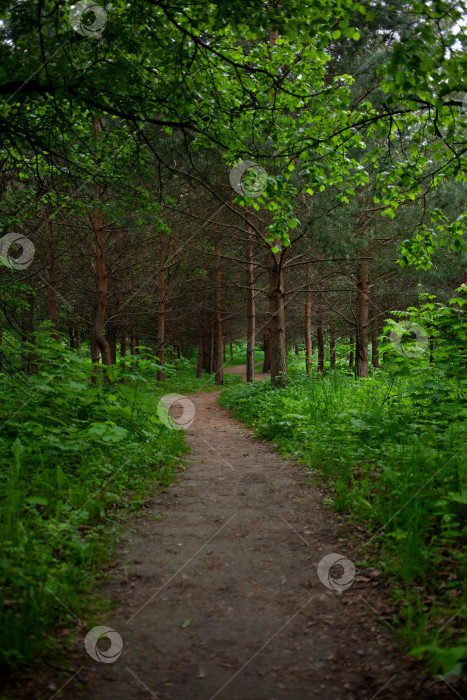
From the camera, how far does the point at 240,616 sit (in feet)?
9.87

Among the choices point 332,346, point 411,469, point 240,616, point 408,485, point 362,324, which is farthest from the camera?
point 332,346

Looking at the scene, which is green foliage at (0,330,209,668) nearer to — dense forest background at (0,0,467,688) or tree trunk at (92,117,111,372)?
dense forest background at (0,0,467,688)

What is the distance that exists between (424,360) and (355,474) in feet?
10.2

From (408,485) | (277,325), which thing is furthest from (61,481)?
(277,325)

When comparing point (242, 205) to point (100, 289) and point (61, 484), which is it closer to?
point (61, 484)

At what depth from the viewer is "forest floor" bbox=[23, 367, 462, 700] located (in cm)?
236

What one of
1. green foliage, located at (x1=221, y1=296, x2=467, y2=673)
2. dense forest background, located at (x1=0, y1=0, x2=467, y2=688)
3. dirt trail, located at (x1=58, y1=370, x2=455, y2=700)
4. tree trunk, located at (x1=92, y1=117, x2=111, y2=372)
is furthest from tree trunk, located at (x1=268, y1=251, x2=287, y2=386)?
dirt trail, located at (x1=58, y1=370, x2=455, y2=700)

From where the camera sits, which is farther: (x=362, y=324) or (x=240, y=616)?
(x=362, y=324)

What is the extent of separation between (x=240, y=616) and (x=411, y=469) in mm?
2200

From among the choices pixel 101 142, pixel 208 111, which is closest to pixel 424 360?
pixel 208 111

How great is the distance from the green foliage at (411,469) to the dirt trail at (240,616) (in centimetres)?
23

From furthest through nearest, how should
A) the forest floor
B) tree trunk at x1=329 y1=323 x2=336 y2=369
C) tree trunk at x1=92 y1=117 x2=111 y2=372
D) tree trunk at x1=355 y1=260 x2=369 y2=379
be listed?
1. tree trunk at x1=329 y1=323 x2=336 y2=369
2. tree trunk at x1=355 y1=260 x2=369 y2=379
3. tree trunk at x1=92 y1=117 x2=111 y2=372
4. the forest floor

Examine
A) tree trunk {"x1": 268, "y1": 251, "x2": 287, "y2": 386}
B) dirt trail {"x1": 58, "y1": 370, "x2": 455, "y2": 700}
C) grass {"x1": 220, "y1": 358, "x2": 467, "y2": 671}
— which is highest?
tree trunk {"x1": 268, "y1": 251, "x2": 287, "y2": 386}

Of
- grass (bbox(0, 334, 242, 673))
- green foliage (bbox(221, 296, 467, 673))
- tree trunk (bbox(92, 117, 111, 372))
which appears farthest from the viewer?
tree trunk (bbox(92, 117, 111, 372))
